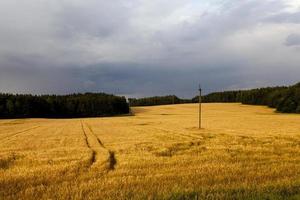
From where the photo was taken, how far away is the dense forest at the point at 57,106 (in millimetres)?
127625

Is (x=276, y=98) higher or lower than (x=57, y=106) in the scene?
higher

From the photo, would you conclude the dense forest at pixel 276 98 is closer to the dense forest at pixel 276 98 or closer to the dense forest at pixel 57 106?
the dense forest at pixel 276 98

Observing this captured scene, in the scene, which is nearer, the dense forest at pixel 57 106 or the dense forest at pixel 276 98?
the dense forest at pixel 276 98

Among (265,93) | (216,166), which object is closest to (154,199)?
(216,166)

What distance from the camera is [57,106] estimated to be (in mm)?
143375

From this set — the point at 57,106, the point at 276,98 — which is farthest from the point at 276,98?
the point at 57,106

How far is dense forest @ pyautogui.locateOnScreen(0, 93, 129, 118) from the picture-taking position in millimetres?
127625

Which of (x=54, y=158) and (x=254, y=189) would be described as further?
(x=54, y=158)

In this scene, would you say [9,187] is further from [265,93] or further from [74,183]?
[265,93]

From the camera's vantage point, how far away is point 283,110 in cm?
12375

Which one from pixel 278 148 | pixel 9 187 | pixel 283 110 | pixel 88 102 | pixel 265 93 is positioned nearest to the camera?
pixel 9 187

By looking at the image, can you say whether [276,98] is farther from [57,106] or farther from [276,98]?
[57,106]

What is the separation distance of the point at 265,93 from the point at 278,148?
13947 centimetres

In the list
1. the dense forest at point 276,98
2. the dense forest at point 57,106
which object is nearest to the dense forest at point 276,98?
the dense forest at point 276,98
